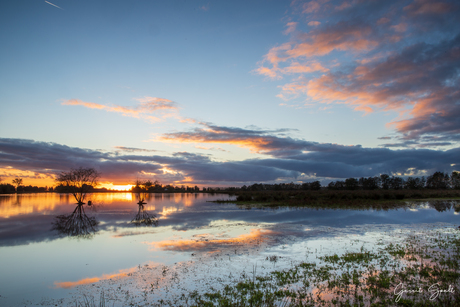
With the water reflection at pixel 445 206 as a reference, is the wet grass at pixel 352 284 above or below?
above

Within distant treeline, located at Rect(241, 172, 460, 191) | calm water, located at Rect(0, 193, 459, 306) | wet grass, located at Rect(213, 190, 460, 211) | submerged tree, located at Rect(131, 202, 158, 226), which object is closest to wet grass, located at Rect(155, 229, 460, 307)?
calm water, located at Rect(0, 193, 459, 306)

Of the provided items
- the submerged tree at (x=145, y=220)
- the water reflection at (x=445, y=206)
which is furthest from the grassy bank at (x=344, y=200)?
the submerged tree at (x=145, y=220)

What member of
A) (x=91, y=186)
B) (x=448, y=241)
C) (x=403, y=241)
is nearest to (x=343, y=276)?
(x=403, y=241)

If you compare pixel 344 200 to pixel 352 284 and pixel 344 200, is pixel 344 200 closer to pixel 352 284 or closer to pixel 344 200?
pixel 344 200

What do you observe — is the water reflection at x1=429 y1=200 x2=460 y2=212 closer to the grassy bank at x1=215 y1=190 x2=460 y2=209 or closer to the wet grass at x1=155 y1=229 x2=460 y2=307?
the grassy bank at x1=215 y1=190 x2=460 y2=209

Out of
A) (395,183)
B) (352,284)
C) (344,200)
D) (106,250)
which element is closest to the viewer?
(352,284)

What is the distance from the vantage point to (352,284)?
10703mm

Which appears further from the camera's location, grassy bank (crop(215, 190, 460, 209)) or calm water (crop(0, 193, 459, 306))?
grassy bank (crop(215, 190, 460, 209))

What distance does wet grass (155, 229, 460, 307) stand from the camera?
9.09 metres

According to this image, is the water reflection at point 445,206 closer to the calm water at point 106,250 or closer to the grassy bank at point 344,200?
the grassy bank at point 344,200

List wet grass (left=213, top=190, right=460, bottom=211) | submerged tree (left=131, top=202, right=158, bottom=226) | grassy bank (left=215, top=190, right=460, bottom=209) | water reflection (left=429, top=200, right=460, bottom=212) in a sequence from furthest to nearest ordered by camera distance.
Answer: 1. grassy bank (left=215, top=190, right=460, bottom=209)
2. wet grass (left=213, top=190, right=460, bottom=211)
3. water reflection (left=429, top=200, right=460, bottom=212)
4. submerged tree (left=131, top=202, right=158, bottom=226)

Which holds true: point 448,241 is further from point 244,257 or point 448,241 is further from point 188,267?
point 188,267

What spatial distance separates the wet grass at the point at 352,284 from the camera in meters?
9.09

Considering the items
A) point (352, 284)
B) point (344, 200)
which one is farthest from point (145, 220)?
point (344, 200)
